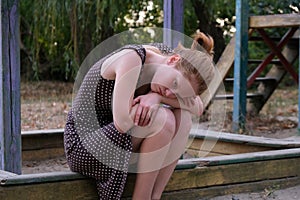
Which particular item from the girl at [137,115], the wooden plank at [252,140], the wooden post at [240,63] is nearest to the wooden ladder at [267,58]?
the wooden post at [240,63]

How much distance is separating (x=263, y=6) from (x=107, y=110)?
14.4 ft

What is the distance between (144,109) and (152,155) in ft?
0.57

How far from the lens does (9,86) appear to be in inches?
85.4

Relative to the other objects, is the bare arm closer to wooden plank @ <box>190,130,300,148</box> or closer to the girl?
the girl

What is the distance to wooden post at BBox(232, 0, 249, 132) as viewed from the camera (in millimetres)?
4605

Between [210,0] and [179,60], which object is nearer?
[179,60]

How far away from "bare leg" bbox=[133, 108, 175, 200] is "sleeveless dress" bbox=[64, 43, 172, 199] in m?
0.06

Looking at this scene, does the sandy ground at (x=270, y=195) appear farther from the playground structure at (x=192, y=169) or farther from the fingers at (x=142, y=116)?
the fingers at (x=142, y=116)

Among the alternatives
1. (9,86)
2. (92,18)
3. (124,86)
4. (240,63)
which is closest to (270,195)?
(124,86)

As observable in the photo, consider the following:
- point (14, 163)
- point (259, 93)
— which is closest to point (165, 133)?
point (14, 163)

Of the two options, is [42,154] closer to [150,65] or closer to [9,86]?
[9,86]

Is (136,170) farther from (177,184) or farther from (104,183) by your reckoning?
(177,184)

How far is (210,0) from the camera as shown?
19.9 ft

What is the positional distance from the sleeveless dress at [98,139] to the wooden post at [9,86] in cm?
34
